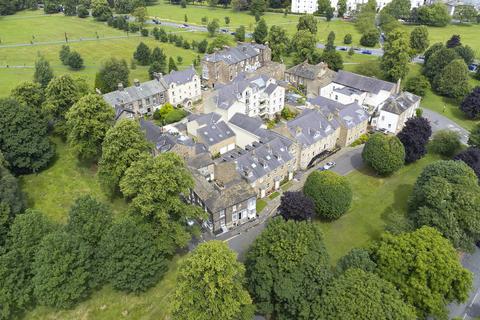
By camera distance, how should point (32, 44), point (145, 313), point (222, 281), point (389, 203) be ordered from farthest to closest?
point (32, 44)
point (389, 203)
point (145, 313)
point (222, 281)

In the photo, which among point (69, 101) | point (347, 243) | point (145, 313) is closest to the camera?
point (145, 313)

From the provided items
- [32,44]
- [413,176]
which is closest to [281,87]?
[413,176]

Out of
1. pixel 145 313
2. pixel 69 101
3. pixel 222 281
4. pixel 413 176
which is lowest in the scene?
pixel 145 313

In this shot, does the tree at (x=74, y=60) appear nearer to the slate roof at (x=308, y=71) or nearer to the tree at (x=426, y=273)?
the slate roof at (x=308, y=71)

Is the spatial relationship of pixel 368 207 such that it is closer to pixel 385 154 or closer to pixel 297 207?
pixel 385 154

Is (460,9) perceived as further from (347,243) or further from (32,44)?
(32,44)

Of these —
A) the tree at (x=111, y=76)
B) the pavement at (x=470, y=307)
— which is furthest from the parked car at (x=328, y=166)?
the tree at (x=111, y=76)

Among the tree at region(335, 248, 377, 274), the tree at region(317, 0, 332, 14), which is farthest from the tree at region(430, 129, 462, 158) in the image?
the tree at region(317, 0, 332, 14)

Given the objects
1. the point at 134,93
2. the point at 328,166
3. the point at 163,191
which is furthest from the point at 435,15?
the point at 163,191
